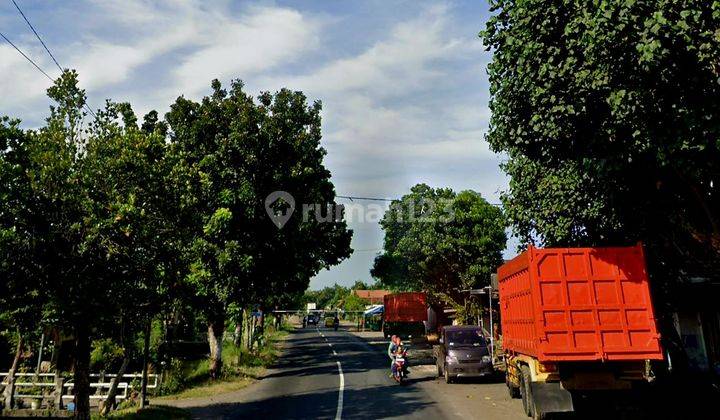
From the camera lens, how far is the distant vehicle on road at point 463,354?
60.6 ft

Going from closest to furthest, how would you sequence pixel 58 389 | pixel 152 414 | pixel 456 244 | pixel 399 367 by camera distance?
pixel 152 414 → pixel 58 389 → pixel 399 367 → pixel 456 244

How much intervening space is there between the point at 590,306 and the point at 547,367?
1.54 metres

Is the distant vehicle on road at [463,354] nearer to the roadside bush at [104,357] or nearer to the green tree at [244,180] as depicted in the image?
the green tree at [244,180]

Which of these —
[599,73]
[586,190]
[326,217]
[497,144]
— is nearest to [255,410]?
[497,144]

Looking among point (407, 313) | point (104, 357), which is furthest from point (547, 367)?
point (407, 313)

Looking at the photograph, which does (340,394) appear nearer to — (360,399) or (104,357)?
(360,399)

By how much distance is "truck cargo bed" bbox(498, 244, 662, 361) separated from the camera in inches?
421

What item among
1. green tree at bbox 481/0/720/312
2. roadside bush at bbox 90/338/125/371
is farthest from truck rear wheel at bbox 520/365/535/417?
roadside bush at bbox 90/338/125/371

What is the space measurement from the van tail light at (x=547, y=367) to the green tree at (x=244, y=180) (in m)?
11.9

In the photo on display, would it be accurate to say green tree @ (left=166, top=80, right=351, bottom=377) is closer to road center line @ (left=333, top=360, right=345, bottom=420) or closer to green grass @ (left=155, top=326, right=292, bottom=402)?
green grass @ (left=155, top=326, right=292, bottom=402)

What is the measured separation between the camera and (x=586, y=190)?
14.1m

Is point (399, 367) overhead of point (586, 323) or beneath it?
beneath

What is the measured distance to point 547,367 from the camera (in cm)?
1112

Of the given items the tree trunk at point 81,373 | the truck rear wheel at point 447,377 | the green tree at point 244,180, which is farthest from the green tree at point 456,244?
the tree trunk at point 81,373
